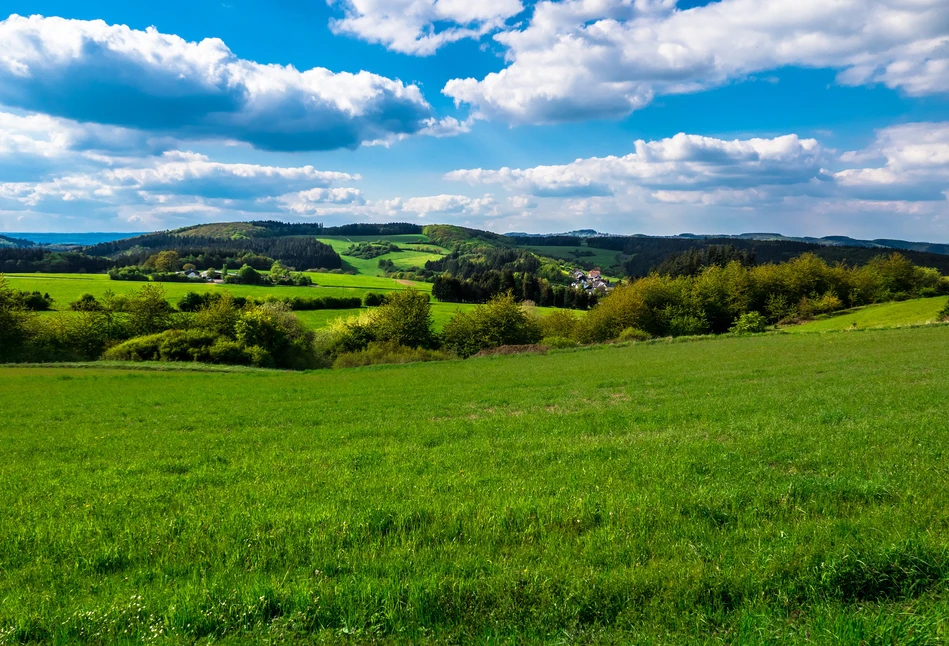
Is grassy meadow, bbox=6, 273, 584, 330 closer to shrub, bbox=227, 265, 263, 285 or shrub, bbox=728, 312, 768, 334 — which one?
shrub, bbox=227, 265, 263, 285

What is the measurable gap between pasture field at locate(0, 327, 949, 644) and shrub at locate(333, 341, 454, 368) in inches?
1725

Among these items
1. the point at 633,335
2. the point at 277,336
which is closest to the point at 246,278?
the point at 277,336

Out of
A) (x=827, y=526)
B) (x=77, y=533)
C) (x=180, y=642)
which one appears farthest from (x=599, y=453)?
(x=77, y=533)

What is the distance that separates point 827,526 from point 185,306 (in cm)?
9011

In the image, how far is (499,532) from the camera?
599cm

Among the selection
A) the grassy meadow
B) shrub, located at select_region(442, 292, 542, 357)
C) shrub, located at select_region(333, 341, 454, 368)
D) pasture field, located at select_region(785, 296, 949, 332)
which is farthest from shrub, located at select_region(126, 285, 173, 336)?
pasture field, located at select_region(785, 296, 949, 332)

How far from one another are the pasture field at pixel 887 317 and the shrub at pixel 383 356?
45697mm

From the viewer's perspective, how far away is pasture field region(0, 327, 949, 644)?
4340mm

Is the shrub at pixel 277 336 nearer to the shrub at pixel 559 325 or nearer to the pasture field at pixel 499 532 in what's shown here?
the shrub at pixel 559 325

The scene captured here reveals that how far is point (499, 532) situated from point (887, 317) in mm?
75243

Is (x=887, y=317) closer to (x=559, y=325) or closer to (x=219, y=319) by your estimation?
(x=559, y=325)

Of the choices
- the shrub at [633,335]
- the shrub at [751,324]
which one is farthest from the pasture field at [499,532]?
the shrub at [751,324]

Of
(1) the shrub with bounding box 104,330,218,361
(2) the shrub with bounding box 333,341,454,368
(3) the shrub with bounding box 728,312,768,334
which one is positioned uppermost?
(3) the shrub with bounding box 728,312,768,334

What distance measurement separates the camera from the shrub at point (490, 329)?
228ft
